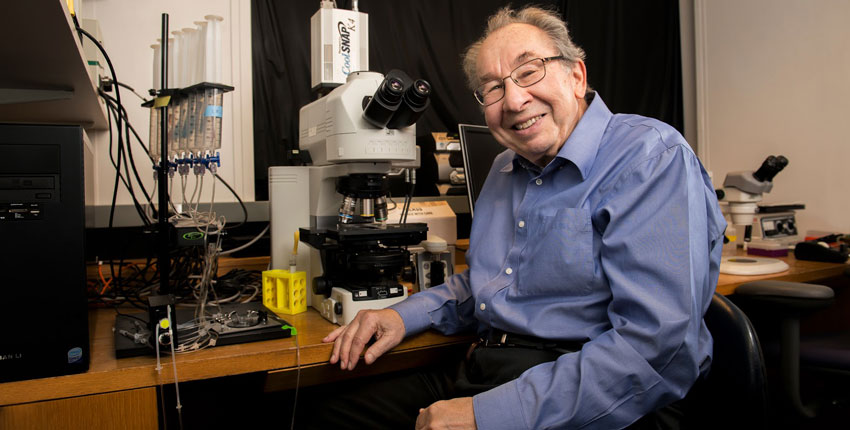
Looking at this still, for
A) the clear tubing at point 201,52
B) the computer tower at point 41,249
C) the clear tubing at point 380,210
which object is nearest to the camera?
the computer tower at point 41,249

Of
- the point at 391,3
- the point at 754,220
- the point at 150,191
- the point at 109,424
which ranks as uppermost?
the point at 391,3

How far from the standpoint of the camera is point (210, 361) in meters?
0.98

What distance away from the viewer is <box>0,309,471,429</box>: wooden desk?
851 millimetres

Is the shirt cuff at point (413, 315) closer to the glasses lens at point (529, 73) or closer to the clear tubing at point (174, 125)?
the glasses lens at point (529, 73)

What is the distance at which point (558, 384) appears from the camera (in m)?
0.91

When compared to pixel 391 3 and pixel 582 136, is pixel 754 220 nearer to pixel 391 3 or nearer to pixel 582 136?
pixel 582 136

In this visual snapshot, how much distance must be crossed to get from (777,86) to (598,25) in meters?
1.05

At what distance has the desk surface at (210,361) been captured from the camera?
86cm

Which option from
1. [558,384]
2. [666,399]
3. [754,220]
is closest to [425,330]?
[558,384]

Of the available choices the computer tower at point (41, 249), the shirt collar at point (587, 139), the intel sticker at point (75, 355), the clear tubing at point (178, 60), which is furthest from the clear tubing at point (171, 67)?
the shirt collar at point (587, 139)

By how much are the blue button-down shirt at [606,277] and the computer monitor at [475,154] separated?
556 millimetres

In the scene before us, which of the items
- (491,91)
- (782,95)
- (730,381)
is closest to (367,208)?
(491,91)

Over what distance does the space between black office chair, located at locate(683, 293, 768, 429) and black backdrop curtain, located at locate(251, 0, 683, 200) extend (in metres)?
1.46

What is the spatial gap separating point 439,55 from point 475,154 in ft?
3.47
